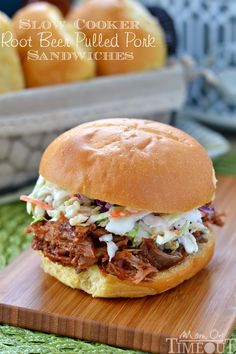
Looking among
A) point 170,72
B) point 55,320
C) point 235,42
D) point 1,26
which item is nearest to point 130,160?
point 55,320

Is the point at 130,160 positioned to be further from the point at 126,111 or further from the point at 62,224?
the point at 126,111

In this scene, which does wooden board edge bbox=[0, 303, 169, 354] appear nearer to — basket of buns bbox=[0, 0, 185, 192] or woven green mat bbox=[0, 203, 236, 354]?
woven green mat bbox=[0, 203, 236, 354]

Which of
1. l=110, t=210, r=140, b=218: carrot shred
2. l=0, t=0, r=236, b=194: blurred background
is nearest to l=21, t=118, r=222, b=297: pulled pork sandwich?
l=110, t=210, r=140, b=218: carrot shred

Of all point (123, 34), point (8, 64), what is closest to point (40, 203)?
point (8, 64)
